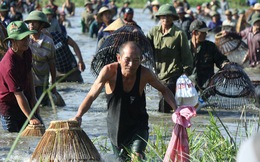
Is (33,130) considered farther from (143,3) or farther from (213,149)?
(143,3)

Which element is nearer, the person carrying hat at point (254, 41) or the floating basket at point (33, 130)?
the floating basket at point (33, 130)

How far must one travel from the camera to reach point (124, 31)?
970 cm

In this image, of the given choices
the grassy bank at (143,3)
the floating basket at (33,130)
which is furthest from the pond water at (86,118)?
the grassy bank at (143,3)

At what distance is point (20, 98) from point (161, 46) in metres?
3.84

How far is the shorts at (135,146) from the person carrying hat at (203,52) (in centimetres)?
512

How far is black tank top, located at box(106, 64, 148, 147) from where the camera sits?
237 inches

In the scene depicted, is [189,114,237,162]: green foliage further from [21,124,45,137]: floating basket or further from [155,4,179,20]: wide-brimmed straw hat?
[155,4,179,20]: wide-brimmed straw hat

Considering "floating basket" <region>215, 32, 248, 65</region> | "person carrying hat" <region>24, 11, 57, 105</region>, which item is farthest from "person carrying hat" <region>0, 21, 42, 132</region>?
"floating basket" <region>215, 32, 248, 65</region>

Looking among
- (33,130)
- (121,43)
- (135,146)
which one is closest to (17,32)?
(33,130)

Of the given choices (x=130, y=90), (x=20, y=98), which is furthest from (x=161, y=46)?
(x=130, y=90)

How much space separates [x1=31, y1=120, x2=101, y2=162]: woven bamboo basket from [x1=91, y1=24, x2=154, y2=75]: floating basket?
3822 mm

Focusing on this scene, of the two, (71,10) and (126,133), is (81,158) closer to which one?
(126,133)

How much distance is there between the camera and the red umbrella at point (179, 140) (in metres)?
5.65

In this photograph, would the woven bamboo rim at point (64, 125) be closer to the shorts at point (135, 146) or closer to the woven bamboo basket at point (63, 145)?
the woven bamboo basket at point (63, 145)
